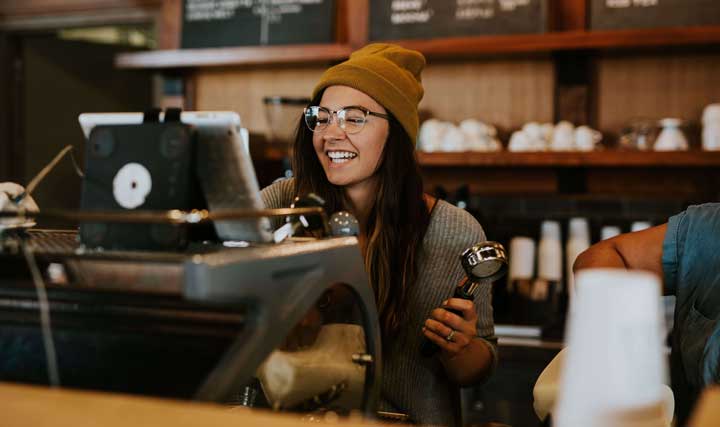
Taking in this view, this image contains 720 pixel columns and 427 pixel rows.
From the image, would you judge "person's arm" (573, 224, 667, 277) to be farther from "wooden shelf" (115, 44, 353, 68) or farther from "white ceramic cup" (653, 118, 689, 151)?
"wooden shelf" (115, 44, 353, 68)

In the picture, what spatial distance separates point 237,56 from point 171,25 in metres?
0.51

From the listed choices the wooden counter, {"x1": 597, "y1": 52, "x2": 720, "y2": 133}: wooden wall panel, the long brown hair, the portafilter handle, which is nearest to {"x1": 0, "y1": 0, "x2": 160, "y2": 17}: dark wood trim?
{"x1": 597, "y1": 52, "x2": 720, "y2": 133}: wooden wall panel

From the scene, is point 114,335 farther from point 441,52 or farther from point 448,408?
point 441,52

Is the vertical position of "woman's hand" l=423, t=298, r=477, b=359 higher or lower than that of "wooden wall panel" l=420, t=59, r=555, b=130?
lower

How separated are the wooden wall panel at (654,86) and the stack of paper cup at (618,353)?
104 inches

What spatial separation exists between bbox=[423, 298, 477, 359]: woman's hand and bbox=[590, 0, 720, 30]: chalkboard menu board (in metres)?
1.92

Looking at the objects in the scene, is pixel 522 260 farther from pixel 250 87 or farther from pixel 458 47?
pixel 250 87

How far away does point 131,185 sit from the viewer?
103 centimetres

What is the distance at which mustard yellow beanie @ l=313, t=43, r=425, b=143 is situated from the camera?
69.5 inches

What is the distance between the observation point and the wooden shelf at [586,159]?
2.86 metres

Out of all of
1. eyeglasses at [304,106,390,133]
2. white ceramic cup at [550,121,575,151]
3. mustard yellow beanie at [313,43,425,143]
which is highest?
mustard yellow beanie at [313,43,425,143]

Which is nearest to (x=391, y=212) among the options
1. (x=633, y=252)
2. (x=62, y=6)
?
(x=633, y=252)

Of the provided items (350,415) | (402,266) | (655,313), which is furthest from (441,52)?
(655,313)

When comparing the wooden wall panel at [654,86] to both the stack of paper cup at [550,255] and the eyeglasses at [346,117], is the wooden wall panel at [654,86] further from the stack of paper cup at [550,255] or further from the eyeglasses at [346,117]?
the eyeglasses at [346,117]
